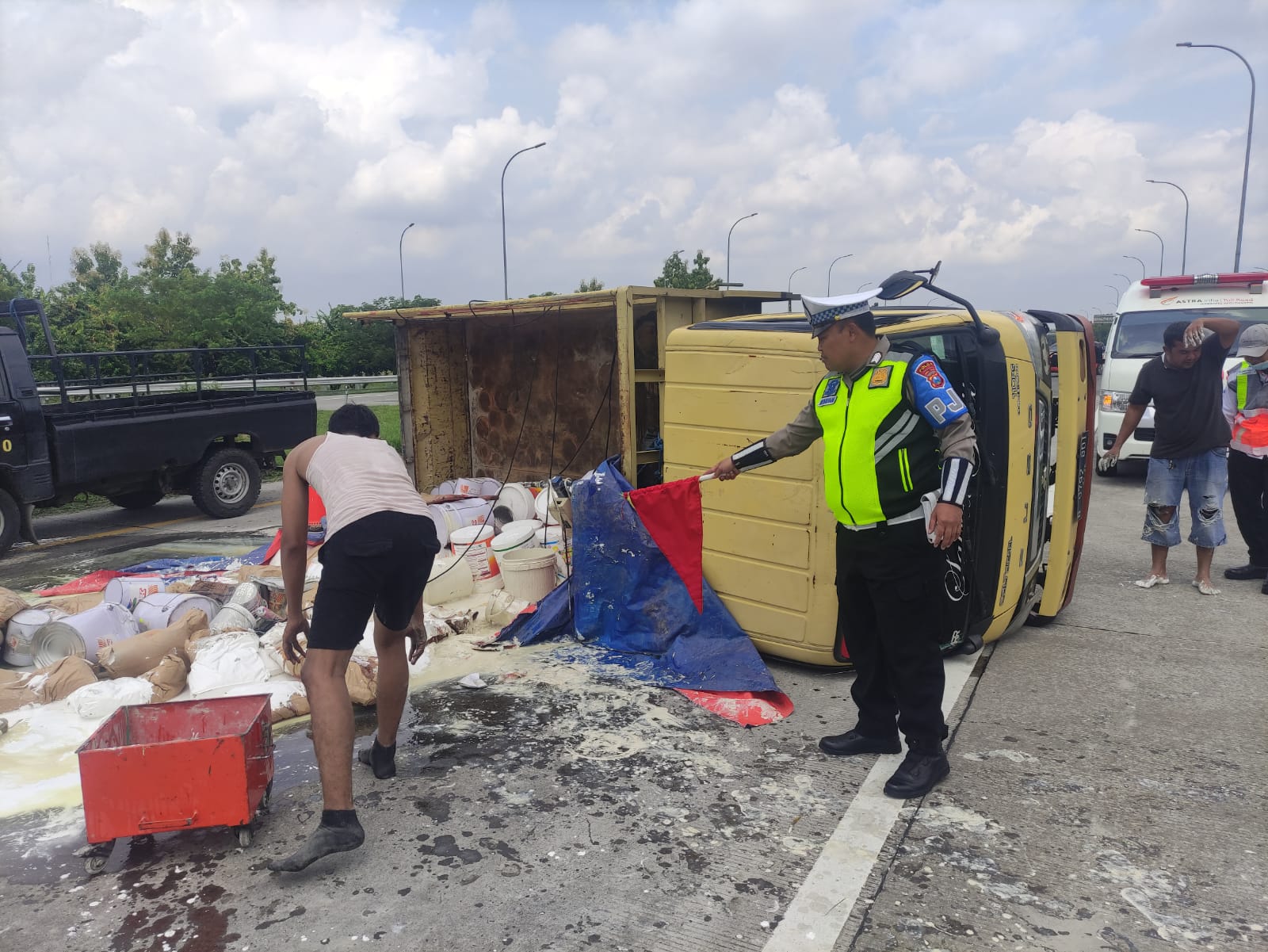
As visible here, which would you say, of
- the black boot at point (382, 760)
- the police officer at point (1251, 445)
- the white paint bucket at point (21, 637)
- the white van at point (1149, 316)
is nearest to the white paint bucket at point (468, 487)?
the white paint bucket at point (21, 637)

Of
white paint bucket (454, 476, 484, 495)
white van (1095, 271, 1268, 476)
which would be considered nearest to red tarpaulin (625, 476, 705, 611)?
white paint bucket (454, 476, 484, 495)

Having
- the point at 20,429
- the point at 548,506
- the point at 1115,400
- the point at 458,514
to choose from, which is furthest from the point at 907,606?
the point at 1115,400

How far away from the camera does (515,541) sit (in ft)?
21.0

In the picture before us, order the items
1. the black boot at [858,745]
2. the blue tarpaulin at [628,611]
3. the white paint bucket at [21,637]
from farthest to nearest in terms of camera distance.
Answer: the white paint bucket at [21,637], the blue tarpaulin at [628,611], the black boot at [858,745]

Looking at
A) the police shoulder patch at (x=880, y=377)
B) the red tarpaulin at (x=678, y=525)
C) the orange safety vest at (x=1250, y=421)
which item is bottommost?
the red tarpaulin at (x=678, y=525)

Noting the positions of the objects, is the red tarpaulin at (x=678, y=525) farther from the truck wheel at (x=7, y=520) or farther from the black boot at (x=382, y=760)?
the truck wheel at (x=7, y=520)

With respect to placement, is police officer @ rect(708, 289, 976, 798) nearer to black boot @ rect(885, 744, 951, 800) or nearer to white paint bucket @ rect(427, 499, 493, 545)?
black boot @ rect(885, 744, 951, 800)

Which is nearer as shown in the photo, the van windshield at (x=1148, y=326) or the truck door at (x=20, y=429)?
the truck door at (x=20, y=429)

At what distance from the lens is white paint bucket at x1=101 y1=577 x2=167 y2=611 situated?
580 cm

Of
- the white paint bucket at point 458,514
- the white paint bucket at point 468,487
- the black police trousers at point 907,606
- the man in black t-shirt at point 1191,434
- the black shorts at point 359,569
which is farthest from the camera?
the white paint bucket at point 468,487

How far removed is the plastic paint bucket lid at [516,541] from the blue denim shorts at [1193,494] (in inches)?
168

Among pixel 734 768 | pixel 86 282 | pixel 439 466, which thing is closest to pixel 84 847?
pixel 734 768

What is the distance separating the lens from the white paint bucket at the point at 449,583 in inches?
232

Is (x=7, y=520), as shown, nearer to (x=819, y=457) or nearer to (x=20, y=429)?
(x=20, y=429)
